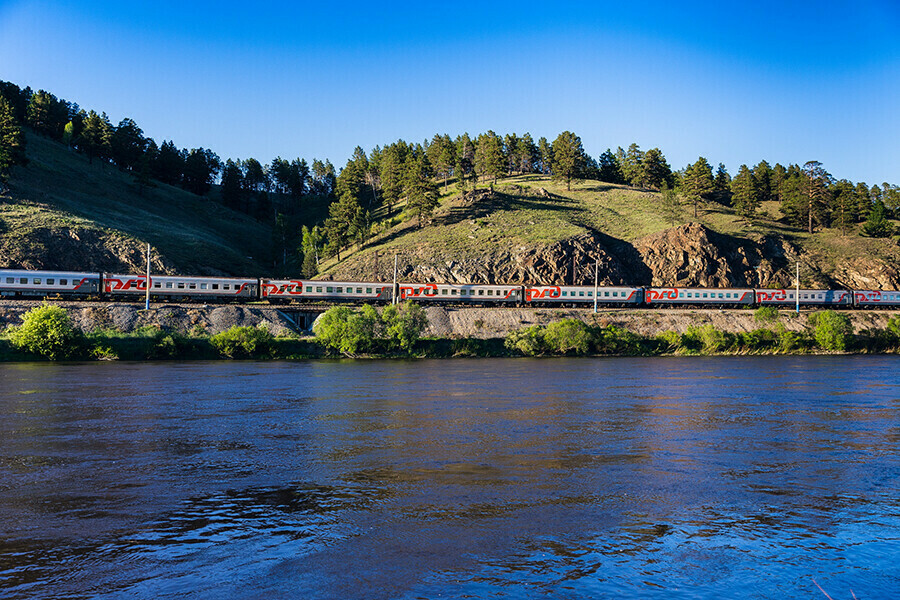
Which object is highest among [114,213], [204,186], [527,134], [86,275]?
[527,134]

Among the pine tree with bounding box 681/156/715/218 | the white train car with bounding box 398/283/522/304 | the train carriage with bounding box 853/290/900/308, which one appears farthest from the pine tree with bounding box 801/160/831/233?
the white train car with bounding box 398/283/522/304

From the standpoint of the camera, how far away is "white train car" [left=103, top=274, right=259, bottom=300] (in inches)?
2442

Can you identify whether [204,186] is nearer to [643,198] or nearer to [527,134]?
[527,134]

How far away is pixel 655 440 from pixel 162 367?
3649 centimetres

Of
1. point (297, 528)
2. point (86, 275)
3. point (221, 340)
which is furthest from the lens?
point (86, 275)

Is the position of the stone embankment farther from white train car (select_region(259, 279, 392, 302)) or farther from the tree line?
the tree line

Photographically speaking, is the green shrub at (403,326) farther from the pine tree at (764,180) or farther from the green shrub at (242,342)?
the pine tree at (764,180)

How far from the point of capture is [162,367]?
4550 centimetres

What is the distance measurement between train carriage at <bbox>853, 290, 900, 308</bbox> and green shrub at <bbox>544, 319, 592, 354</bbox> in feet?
138

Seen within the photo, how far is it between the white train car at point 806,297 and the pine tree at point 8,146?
106670 mm

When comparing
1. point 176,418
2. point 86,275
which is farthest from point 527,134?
point 176,418

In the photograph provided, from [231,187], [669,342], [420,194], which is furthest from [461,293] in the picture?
[231,187]

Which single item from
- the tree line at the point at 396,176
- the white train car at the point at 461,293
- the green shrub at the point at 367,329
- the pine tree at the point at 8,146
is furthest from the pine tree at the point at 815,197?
the pine tree at the point at 8,146

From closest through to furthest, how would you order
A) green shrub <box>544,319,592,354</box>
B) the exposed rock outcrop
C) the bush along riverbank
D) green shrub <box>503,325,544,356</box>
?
the bush along riverbank → green shrub <box>503,325,544,356</box> → green shrub <box>544,319,592,354</box> → the exposed rock outcrop
